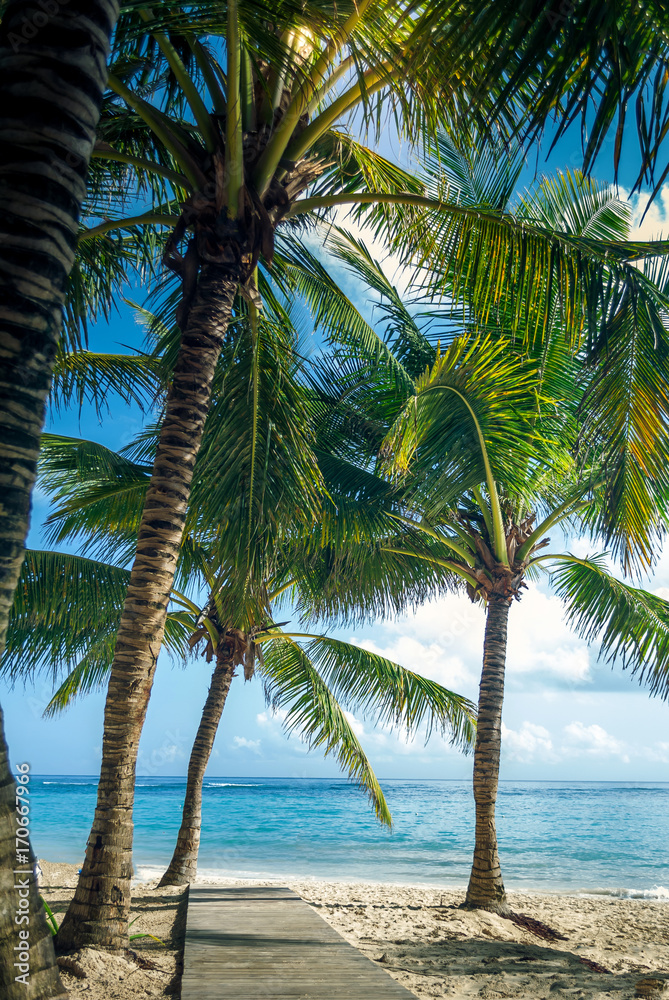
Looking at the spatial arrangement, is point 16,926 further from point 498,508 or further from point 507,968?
point 498,508

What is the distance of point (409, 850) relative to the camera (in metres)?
22.2

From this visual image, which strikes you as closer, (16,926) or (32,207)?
(16,926)

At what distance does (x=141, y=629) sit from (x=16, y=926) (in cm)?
247

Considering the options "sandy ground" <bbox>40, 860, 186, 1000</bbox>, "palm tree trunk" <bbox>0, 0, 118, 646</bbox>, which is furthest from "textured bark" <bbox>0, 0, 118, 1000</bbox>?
"sandy ground" <bbox>40, 860, 186, 1000</bbox>

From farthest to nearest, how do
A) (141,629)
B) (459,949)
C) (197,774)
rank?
(197,774), (459,949), (141,629)

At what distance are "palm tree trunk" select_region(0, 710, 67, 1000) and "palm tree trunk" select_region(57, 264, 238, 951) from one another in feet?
7.35

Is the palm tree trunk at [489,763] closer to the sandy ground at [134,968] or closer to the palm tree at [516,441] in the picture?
the palm tree at [516,441]

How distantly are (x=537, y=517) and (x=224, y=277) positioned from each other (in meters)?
5.78

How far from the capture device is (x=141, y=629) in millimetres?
4102

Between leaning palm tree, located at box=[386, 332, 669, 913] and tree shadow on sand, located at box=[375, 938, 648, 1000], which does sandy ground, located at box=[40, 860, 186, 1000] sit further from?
leaning palm tree, located at box=[386, 332, 669, 913]

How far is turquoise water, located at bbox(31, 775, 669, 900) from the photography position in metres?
17.3

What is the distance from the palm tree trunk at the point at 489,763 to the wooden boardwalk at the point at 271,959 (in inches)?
110

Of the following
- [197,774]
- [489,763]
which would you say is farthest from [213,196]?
[197,774]

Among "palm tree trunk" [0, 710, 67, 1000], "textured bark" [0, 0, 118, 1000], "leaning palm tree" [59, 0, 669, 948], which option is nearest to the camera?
"palm tree trunk" [0, 710, 67, 1000]
